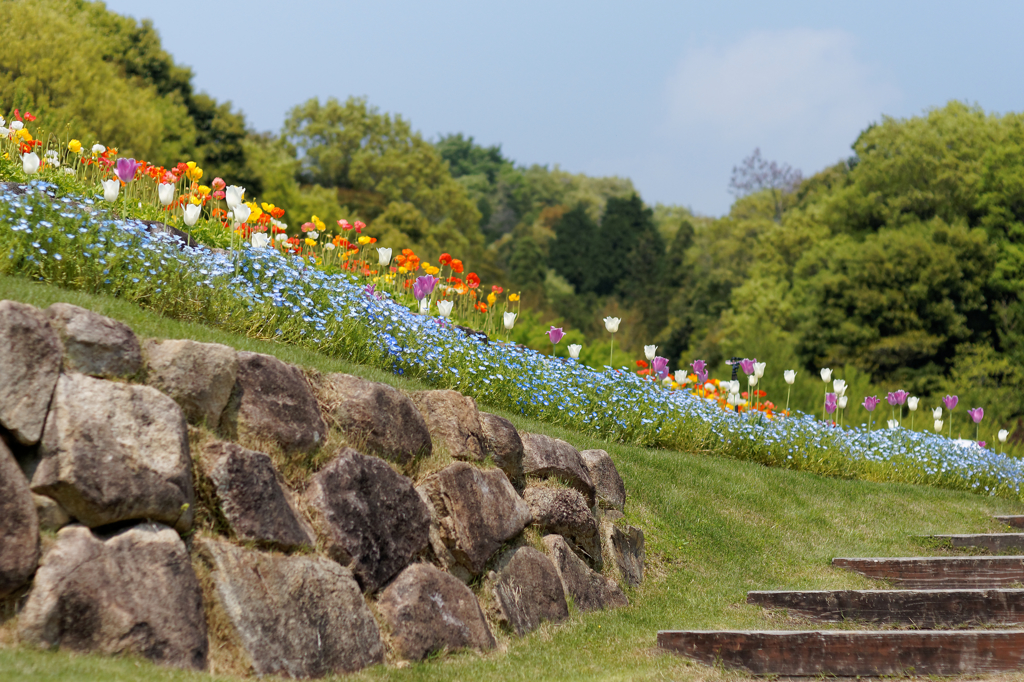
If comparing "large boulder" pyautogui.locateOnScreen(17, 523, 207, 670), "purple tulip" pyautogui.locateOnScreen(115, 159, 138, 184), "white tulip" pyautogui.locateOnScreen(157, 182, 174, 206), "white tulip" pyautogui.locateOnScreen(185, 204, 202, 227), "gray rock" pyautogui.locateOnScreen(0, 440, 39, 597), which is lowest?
"large boulder" pyautogui.locateOnScreen(17, 523, 207, 670)

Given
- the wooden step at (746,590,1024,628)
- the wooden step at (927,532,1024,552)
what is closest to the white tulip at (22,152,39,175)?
the wooden step at (746,590,1024,628)

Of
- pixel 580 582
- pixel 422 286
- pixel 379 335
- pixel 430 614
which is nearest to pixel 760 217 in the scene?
pixel 422 286

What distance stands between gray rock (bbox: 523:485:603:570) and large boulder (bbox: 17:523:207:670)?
2.68m

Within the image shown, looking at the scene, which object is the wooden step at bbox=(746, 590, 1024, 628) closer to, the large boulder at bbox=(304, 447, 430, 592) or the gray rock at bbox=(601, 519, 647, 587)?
the gray rock at bbox=(601, 519, 647, 587)

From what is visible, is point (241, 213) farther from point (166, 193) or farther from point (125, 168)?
point (125, 168)

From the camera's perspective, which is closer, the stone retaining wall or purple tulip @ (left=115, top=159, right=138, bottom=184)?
the stone retaining wall

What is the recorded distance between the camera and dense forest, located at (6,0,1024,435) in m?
21.1

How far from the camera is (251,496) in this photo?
4168 mm

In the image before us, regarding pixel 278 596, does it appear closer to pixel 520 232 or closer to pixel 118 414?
pixel 118 414

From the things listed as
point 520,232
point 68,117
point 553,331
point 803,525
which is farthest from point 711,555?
point 520,232

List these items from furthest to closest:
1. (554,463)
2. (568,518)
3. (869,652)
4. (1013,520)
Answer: (1013,520), (554,463), (568,518), (869,652)

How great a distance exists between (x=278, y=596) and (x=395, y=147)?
3983cm

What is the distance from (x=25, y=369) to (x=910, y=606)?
5380 millimetres

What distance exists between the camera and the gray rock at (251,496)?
4.09 metres
